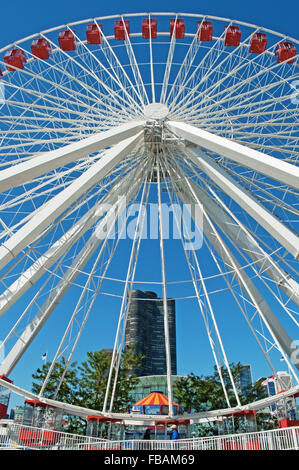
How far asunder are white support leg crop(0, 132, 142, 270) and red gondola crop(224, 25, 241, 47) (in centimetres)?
1092

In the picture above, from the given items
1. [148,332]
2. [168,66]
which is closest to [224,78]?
[168,66]

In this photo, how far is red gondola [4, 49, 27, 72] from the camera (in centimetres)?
2144

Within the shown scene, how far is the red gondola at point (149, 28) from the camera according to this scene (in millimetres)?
23891

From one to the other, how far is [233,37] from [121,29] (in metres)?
6.96

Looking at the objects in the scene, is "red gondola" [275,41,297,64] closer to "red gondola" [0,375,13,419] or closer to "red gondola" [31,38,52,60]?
"red gondola" [31,38,52,60]

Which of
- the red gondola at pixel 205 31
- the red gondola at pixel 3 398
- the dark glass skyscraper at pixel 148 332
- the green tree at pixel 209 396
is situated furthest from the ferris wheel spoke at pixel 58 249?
the dark glass skyscraper at pixel 148 332

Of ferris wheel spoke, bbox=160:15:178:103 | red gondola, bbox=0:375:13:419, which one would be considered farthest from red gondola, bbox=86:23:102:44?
red gondola, bbox=0:375:13:419

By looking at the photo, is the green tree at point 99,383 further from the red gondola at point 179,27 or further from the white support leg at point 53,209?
the red gondola at point 179,27

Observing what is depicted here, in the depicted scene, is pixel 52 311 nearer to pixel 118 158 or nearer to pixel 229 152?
pixel 118 158

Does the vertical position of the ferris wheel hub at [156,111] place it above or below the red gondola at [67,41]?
below

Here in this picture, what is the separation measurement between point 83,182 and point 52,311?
8.82 meters

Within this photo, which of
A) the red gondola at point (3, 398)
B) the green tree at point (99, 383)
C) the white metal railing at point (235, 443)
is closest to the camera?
the white metal railing at point (235, 443)

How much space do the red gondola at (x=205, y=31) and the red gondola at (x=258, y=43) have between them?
8.40 feet

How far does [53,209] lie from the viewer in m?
15.1
